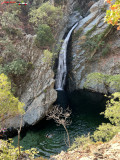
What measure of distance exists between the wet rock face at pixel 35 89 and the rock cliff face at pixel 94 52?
9720 millimetres

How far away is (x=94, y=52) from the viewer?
29.2 meters

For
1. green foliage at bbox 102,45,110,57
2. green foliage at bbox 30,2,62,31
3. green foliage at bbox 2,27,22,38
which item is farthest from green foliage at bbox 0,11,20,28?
green foliage at bbox 102,45,110,57

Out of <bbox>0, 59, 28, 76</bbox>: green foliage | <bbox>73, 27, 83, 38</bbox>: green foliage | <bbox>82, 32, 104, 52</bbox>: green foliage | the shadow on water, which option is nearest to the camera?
the shadow on water

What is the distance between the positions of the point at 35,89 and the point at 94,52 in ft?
58.7

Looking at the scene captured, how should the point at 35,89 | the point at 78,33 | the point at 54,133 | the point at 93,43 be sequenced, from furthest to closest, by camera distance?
the point at 78,33
the point at 93,43
the point at 35,89
the point at 54,133

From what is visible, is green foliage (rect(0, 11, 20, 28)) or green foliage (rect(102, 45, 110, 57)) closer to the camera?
green foliage (rect(0, 11, 20, 28))

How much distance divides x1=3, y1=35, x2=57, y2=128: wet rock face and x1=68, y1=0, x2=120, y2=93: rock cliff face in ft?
31.9


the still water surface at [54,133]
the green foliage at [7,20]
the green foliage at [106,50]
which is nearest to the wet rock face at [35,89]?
the still water surface at [54,133]

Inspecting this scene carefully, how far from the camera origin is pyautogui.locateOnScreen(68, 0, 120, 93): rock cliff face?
27.5 meters

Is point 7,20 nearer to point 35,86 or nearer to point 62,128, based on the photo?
point 35,86

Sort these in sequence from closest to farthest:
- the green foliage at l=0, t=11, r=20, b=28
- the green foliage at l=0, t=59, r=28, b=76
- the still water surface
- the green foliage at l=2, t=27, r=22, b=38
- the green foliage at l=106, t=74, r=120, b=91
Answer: the still water surface
the green foliage at l=106, t=74, r=120, b=91
the green foliage at l=0, t=59, r=28, b=76
the green foliage at l=0, t=11, r=20, b=28
the green foliage at l=2, t=27, r=22, b=38

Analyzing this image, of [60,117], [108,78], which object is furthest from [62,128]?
[108,78]

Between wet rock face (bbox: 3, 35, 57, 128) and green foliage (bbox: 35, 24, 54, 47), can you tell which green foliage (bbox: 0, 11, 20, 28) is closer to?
wet rock face (bbox: 3, 35, 57, 128)

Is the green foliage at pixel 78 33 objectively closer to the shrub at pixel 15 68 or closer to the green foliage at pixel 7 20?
the green foliage at pixel 7 20
